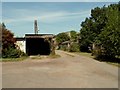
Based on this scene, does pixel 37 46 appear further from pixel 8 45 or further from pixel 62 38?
pixel 62 38

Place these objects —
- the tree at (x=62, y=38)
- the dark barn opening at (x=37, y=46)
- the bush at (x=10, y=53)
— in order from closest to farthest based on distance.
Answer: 1. the bush at (x=10, y=53)
2. the dark barn opening at (x=37, y=46)
3. the tree at (x=62, y=38)

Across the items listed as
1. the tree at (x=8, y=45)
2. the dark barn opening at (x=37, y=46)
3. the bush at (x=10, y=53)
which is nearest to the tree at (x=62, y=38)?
the dark barn opening at (x=37, y=46)

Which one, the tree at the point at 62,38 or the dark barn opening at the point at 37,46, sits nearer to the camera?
the dark barn opening at the point at 37,46

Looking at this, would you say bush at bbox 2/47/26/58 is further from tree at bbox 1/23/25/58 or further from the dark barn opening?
the dark barn opening

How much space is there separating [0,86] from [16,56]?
21972 mm

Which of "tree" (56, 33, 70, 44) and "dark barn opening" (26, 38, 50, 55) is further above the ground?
"tree" (56, 33, 70, 44)

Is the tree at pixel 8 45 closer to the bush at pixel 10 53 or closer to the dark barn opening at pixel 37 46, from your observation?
the bush at pixel 10 53

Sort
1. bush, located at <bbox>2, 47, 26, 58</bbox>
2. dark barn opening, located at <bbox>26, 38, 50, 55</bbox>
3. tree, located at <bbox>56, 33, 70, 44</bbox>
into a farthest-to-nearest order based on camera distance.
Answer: tree, located at <bbox>56, 33, 70, 44</bbox> < dark barn opening, located at <bbox>26, 38, 50, 55</bbox> < bush, located at <bbox>2, 47, 26, 58</bbox>

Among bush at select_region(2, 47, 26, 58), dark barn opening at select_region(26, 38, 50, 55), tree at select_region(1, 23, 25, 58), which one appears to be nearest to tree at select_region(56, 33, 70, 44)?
dark barn opening at select_region(26, 38, 50, 55)

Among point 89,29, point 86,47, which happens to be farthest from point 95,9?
point 86,47

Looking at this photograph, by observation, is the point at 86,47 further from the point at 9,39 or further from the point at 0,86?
the point at 0,86

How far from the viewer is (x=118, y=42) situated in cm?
2830

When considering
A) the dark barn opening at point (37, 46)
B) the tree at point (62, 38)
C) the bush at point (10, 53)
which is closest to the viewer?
the bush at point (10, 53)

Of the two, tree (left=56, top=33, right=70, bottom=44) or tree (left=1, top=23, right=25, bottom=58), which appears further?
tree (left=56, top=33, right=70, bottom=44)
